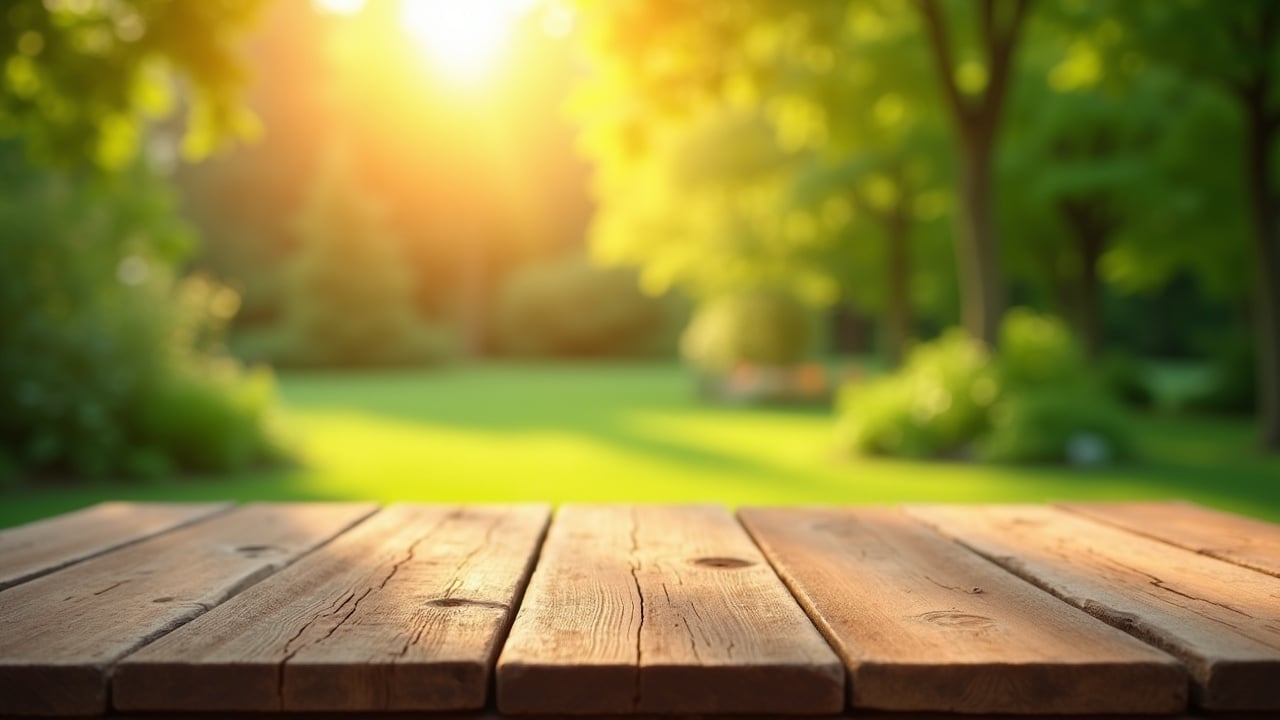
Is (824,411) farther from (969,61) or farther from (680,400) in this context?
(969,61)

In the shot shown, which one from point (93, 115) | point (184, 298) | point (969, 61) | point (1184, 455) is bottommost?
point (1184, 455)

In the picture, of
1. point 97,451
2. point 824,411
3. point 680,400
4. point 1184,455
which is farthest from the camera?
point 680,400

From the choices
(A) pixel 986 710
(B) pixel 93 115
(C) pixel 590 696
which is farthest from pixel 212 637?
(B) pixel 93 115

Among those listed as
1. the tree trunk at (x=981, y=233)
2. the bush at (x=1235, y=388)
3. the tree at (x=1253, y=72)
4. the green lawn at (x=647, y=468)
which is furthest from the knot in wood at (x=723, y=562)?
the bush at (x=1235, y=388)

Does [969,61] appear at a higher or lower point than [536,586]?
higher

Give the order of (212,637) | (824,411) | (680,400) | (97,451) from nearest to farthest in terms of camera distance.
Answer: (212,637)
(97,451)
(824,411)
(680,400)

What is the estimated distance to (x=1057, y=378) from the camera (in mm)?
12602

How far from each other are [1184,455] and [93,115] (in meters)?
11.4

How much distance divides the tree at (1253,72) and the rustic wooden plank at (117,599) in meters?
11.0

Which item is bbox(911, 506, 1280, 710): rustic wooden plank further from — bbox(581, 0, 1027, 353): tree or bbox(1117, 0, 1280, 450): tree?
bbox(1117, 0, 1280, 450): tree

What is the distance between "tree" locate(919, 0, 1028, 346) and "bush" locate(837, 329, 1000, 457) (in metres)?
0.48

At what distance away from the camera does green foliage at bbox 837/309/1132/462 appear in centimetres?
1138

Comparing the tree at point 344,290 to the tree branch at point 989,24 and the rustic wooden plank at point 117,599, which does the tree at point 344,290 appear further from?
the rustic wooden plank at point 117,599

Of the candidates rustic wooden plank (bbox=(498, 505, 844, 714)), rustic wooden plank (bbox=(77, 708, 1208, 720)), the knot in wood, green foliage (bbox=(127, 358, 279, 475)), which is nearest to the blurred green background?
green foliage (bbox=(127, 358, 279, 475))
